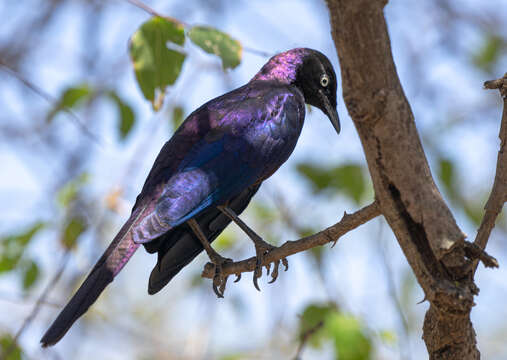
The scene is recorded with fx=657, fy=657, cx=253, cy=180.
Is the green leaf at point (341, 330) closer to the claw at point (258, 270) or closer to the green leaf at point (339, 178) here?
the claw at point (258, 270)

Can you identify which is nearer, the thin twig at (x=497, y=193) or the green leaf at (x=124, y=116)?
the thin twig at (x=497, y=193)

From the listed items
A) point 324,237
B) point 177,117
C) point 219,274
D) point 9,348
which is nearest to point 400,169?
point 324,237

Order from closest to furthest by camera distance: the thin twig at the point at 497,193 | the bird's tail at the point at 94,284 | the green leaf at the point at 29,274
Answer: the thin twig at the point at 497,193 < the bird's tail at the point at 94,284 < the green leaf at the point at 29,274

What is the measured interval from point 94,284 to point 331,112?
1619mm

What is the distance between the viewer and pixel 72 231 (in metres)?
4.18

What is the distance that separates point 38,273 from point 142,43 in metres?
1.73

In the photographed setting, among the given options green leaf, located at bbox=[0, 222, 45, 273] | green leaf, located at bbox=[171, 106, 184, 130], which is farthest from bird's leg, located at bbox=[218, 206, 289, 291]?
green leaf, located at bbox=[171, 106, 184, 130]

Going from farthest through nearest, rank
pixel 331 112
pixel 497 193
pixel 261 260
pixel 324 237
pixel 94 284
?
pixel 331 112 → pixel 261 260 → pixel 94 284 → pixel 324 237 → pixel 497 193

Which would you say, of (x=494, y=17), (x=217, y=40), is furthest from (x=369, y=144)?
(x=494, y=17)

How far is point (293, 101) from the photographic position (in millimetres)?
3445

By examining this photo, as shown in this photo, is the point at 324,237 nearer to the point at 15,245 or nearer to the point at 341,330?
the point at 341,330

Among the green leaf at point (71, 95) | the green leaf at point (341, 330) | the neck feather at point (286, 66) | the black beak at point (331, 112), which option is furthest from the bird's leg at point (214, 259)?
the green leaf at point (71, 95)

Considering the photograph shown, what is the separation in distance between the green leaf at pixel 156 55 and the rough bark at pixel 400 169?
1.49 metres

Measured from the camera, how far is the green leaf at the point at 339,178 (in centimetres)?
443
